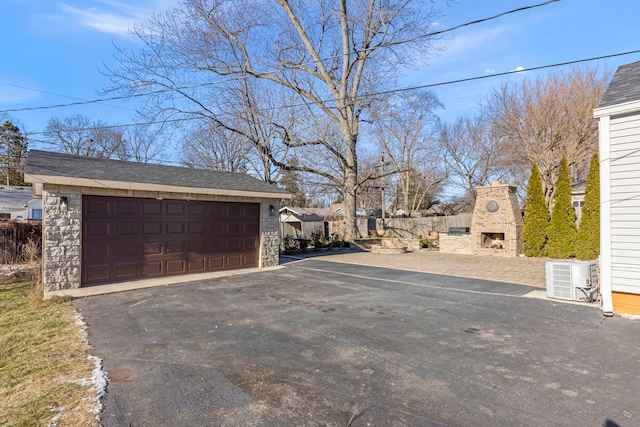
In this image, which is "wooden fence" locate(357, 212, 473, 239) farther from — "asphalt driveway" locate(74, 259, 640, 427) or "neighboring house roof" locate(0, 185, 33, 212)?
"neighboring house roof" locate(0, 185, 33, 212)

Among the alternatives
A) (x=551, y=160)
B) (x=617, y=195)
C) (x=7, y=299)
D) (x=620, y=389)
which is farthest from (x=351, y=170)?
(x=620, y=389)

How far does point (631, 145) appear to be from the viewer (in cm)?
559

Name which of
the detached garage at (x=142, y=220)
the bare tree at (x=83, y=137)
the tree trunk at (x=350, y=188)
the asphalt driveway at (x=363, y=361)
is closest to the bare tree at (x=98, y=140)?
the bare tree at (x=83, y=137)

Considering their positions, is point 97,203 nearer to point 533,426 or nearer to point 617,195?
point 533,426

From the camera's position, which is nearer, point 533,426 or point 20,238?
point 533,426

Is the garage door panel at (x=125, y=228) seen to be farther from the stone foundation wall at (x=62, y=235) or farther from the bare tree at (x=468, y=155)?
the bare tree at (x=468, y=155)

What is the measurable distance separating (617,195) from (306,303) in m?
5.59

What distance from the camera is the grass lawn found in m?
2.65

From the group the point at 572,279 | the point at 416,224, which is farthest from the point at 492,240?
the point at 572,279

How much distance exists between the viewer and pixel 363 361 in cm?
370

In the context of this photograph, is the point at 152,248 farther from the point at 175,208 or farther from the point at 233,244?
the point at 233,244

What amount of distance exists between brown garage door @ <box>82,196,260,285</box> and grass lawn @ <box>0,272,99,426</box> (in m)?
2.26

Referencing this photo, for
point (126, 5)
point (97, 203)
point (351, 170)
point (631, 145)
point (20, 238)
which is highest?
point (126, 5)

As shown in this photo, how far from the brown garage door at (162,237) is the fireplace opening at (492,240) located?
1018 cm
